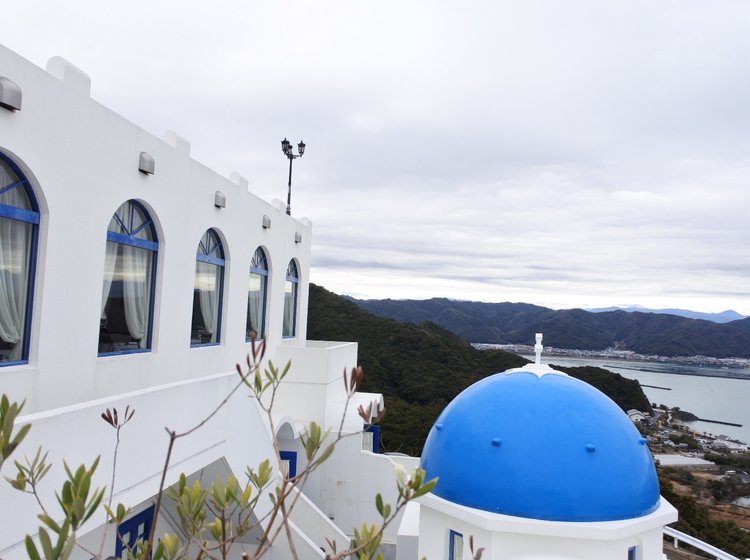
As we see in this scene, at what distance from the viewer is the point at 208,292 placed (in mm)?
11672

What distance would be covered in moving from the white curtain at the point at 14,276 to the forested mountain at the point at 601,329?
115 metres

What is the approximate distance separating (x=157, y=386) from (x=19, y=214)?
259cm

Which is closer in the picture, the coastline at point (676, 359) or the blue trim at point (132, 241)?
the blue trim at point (132, 241)

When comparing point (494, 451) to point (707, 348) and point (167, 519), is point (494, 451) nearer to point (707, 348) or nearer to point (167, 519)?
point (167, 519)

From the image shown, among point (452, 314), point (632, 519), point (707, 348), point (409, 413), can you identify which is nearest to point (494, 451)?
point (632, 519)

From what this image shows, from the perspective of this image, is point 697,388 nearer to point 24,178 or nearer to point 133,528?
point 133,528

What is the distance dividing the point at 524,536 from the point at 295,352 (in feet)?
25.3

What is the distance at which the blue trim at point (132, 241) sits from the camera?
27.2 ft

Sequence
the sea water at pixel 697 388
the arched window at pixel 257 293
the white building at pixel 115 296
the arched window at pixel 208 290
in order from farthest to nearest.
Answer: the sea water at pixel 697 388
the arched window at pixel 257 293
the arched window at pixel 208 290
the white building at pixel 115 296

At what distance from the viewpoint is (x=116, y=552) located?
8727 millimetres

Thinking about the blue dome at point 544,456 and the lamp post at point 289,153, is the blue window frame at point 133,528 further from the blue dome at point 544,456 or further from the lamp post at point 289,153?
the lamp post at point 289,153

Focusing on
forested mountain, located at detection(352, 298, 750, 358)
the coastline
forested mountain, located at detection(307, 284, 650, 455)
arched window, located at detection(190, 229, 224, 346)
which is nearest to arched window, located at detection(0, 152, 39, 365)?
arched window, located at detection(190, 229, 224, 346)

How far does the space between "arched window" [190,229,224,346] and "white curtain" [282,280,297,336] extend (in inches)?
164

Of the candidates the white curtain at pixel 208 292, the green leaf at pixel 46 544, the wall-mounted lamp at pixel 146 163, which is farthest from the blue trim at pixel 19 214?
the green leaf at pixel 46 544
